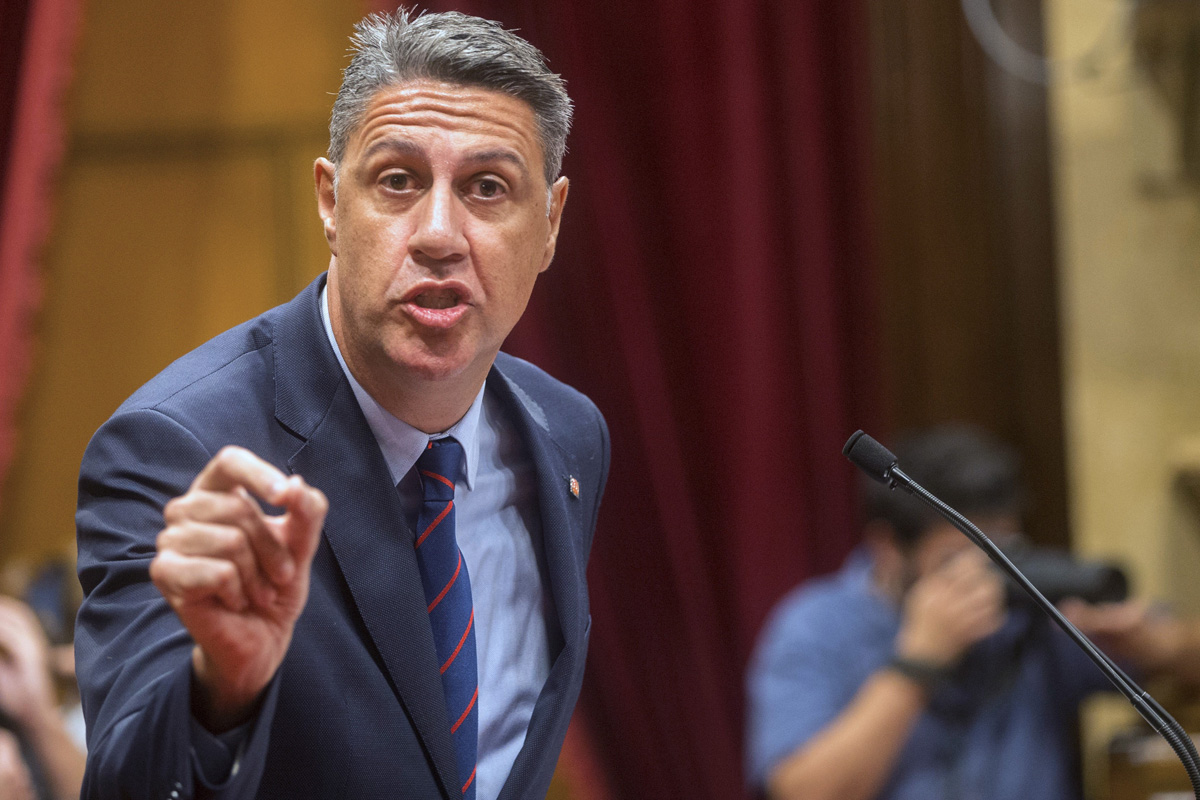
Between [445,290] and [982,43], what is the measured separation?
2.10m

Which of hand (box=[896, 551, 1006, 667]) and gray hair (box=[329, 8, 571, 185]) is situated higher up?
gray hair (box=[329, 8, 571, 185])

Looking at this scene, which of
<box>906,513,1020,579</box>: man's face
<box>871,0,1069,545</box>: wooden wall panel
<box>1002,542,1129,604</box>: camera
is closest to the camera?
<box>1002,542,1129,604</box>: camera

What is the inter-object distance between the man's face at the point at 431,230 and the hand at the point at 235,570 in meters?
0.28

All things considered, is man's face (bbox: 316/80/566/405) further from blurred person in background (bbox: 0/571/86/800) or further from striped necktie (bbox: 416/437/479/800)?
blurred person in background (bbox: 0/571/86/800)

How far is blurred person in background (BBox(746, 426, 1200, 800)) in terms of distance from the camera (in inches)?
86.4

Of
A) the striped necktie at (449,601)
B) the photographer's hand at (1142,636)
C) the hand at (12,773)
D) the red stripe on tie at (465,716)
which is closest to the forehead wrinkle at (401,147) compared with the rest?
the striped necktie at (449,601)

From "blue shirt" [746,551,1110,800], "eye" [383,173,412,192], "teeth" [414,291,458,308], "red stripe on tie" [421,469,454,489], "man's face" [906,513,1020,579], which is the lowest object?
"blue shirt" [746,551,1110,800]

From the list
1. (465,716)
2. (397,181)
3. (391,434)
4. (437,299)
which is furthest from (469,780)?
(397,181)

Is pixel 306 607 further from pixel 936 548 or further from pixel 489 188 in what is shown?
pixel 936 548

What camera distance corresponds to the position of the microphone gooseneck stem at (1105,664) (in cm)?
97

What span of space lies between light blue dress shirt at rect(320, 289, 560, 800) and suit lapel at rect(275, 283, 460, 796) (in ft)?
0.12

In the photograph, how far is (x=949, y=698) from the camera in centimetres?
225

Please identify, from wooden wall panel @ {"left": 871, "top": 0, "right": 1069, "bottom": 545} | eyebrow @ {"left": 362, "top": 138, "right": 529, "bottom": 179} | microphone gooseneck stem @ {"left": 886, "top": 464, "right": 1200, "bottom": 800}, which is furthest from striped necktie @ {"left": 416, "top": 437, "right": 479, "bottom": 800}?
wooden wall panel @ {"left": 871, "top": 0, "right": 1069, "bottom": 545}

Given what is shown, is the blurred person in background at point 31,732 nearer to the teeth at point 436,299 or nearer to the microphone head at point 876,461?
the teeth at point 436,299
